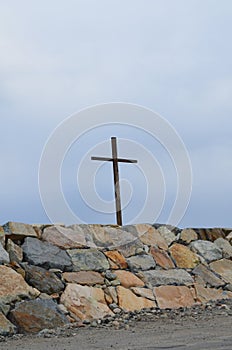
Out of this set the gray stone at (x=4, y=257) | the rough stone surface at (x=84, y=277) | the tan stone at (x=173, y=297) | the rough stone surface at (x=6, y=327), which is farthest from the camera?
the tan stone at (x=173, y=297)

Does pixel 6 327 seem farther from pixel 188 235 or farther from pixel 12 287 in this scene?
pixel 188 235

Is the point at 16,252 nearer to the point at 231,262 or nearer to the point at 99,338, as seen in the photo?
the point at 99,338

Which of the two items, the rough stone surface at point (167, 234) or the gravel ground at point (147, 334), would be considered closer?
the gravel ground at point (147, 334)

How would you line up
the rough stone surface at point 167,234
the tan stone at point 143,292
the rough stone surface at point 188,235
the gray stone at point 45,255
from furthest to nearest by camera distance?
1. the rough stone surface at point 188,235
2. the rough stone surface at point 167,234
3. the tan stone at point 143,292
4. the gray stone at point 45,255

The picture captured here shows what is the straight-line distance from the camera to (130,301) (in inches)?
380

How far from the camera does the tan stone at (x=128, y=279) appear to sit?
9984 millimetres

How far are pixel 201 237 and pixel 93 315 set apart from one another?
3.79m

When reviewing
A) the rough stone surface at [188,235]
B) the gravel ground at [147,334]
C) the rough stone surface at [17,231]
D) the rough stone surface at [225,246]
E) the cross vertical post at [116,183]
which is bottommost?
the gravel ground at [147,334]

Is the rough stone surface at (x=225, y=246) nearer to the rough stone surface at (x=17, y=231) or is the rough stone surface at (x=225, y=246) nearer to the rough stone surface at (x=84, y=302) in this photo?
the rough stone surface at (x=84, y=302)

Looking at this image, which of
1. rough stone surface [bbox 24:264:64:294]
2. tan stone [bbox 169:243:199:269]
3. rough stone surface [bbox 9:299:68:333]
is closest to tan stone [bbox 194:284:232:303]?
tan stone [bbox 169:243:199:269]

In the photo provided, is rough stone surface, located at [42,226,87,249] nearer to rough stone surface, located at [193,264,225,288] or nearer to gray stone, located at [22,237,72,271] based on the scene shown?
gray stone, located at [22,237,72,271]

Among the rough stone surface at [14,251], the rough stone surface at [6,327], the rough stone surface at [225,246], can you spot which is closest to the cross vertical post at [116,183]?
the rough stone surface at [225,246]

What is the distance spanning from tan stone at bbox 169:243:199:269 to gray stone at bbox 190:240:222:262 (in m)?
0.18

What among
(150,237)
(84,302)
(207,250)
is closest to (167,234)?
(150,237)
